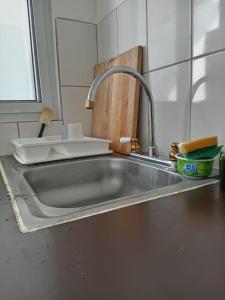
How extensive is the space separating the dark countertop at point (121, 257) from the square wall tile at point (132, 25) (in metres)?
0.67

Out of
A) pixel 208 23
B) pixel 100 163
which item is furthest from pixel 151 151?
pixel 208 23

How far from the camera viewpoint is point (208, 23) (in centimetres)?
61

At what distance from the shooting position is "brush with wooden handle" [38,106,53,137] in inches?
41.1

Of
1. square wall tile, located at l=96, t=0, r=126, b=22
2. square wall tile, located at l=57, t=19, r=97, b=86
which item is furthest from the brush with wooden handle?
square wall tile, located at l=96, t=0, r=126, b=22

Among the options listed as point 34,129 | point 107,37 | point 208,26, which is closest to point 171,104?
point 208,26

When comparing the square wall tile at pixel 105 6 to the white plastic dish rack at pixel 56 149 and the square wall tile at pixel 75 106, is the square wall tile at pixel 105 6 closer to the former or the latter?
the square wall tile at pixel 75 106

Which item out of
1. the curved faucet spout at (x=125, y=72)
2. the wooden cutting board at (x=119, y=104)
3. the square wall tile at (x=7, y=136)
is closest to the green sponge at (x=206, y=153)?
the curved faucet spout at (x=125, y=72)

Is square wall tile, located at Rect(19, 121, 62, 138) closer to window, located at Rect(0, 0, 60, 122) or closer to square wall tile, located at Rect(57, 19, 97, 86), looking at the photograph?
window, located at Rect(0, 0, 60, 122)

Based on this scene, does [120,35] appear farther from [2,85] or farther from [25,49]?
[2,85]

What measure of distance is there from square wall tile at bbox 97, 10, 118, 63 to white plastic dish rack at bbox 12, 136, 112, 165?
45 centimetres

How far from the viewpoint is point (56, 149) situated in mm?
878

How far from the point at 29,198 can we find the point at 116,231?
0.71 feet

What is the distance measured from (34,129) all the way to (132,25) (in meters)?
0.62

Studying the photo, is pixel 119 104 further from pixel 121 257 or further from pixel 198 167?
pixel 121 257
